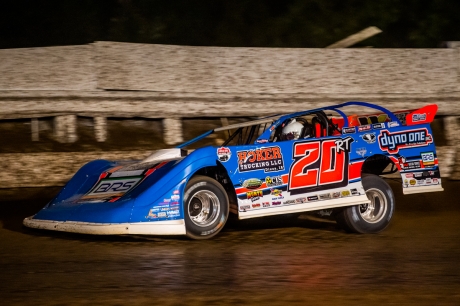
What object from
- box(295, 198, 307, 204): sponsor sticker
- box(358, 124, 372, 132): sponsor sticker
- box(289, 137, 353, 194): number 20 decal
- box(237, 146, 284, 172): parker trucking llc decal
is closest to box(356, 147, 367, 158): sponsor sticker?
box(289, 137, 353, 194): number 20 decal

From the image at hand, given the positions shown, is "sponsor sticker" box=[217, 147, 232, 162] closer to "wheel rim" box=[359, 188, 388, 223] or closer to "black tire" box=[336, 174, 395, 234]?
"black tire" box=[336, 174, 395, 234]

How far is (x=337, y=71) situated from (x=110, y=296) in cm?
819

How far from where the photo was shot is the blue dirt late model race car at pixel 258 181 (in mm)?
6535

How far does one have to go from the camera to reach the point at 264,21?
16031 mm

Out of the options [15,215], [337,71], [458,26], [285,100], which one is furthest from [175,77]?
[458,26]

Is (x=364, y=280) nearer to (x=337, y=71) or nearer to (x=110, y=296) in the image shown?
(x=110, y=296)

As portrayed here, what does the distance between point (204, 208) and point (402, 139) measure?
2490 mm

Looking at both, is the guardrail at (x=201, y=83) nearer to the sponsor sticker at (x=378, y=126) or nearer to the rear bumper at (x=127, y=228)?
the rear bumper at (x=127, y=228)

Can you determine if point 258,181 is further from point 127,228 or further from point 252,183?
point 127,228

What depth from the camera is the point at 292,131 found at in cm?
763

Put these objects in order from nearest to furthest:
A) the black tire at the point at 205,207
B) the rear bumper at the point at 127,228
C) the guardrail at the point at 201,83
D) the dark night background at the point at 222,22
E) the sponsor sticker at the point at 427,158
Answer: the rear bumper at the point at 127,228 → the black tire at the point at 205,207 → the sponsor sticker at the point at 427,158 → the guardrail at the point at 201,83 → the dark night background at the point at 222,22

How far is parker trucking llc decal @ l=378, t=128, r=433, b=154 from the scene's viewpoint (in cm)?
774

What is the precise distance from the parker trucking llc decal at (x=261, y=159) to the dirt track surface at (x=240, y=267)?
0.72 metres

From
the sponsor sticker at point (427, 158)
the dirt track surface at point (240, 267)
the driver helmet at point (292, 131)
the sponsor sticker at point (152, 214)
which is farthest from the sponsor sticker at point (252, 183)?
the sponsor sticker at point (427, 158)
